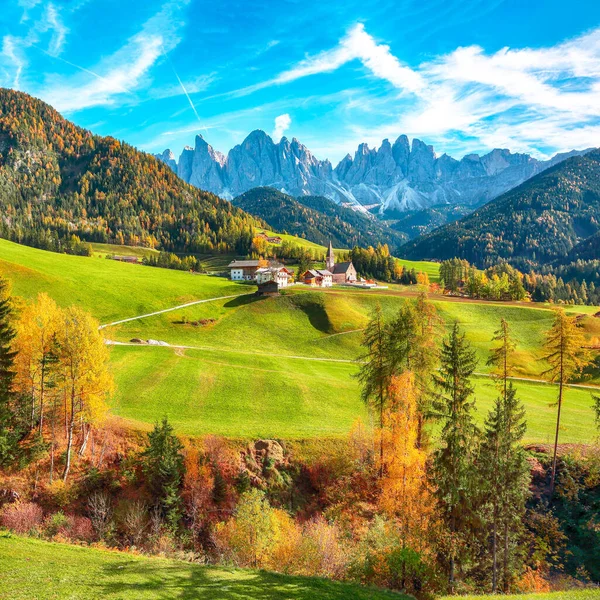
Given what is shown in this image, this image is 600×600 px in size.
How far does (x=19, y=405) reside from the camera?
39625mm

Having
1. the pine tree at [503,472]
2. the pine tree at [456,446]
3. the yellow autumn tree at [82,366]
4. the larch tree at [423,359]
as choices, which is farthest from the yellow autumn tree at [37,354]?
the pine tree at [503,472]

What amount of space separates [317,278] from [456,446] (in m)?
122

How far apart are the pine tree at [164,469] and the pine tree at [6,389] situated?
1218 cm

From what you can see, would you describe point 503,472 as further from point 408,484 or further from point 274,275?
point 274,275

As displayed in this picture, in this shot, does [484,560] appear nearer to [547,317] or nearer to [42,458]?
[42,458]

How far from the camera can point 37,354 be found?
36.6m

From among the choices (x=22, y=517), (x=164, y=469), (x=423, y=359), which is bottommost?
(x=22, y=517)

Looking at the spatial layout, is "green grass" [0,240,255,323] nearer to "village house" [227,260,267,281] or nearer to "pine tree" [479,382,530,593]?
"village house" [227,260,267,281]

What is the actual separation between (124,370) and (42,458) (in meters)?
21.6

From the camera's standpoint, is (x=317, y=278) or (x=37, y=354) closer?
(x=37, y=354)

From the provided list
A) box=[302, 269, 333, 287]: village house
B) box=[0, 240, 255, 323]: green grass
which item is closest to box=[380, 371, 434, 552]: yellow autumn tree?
box=[0, 240, 255, 323]: green grass

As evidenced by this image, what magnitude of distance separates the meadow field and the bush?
1189 centimetres

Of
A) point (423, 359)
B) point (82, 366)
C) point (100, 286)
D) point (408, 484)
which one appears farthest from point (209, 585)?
point (100, 286)

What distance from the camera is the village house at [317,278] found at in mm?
148750
